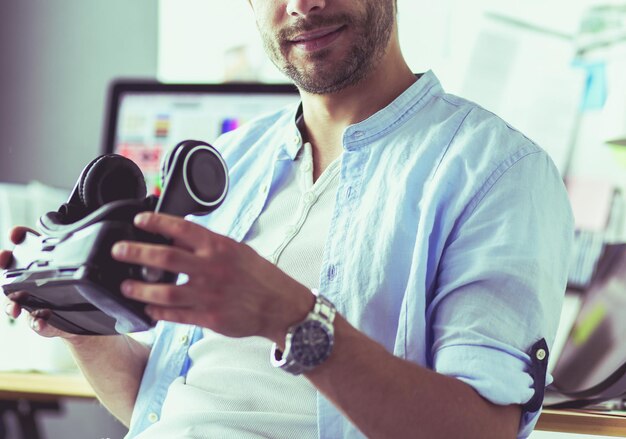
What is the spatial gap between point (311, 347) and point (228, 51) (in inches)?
50.7

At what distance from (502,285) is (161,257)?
36cm

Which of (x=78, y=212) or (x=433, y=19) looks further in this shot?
(x=433, y=19)

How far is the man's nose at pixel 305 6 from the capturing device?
0.98 meters

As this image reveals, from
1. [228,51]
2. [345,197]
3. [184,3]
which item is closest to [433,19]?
[228,51]

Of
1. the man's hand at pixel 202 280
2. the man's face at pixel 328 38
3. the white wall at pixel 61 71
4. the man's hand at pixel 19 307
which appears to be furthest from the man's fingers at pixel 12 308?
the white wall at pixel 61 71

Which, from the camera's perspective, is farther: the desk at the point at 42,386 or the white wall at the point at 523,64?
the white wall at the point at 523,64

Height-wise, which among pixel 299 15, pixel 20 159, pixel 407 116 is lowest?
pixel 20 159

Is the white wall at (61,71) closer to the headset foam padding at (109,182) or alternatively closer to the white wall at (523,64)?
the white wall at (523,64)

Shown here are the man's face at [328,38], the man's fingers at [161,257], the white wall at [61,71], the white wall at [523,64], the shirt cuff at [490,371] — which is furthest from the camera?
the white wall at [61,71]

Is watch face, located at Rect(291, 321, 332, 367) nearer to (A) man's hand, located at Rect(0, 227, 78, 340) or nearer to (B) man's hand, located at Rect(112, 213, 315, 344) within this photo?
(B) man's hand, located at Rect(112, 213, 315, 344)

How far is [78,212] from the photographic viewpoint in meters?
0.85

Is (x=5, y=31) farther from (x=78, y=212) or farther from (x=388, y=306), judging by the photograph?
(x=388, y=306)

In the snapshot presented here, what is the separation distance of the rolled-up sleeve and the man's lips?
27 cm

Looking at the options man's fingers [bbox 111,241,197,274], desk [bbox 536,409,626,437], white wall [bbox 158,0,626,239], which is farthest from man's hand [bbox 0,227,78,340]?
white wall [bbox 158,0,626,239]
